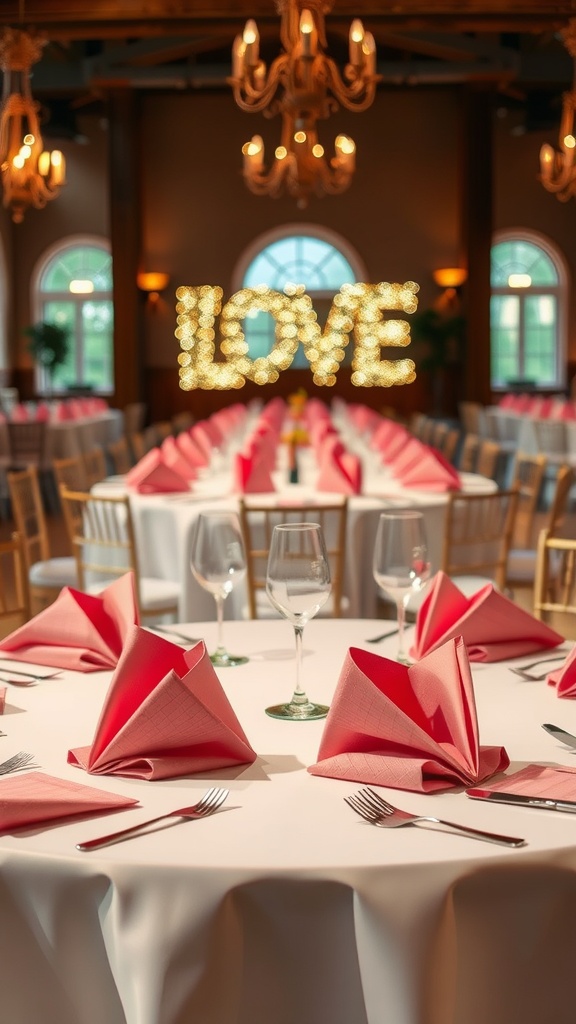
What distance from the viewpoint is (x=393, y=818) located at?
1.35m

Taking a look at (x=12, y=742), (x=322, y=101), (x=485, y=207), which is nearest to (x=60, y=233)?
(x=485, y=207)

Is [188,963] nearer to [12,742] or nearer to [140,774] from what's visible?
[140,774]

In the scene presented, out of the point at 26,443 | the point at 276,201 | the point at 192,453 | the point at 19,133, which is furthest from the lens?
the point at 276,201

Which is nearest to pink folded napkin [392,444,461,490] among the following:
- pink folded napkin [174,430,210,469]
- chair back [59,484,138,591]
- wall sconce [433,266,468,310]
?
pink folded napkin [174,430,210,469]

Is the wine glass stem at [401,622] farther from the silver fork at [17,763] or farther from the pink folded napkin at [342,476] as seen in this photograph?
the pink folded napkin at [342,476]

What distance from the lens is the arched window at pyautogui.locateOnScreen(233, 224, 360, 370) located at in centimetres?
1752

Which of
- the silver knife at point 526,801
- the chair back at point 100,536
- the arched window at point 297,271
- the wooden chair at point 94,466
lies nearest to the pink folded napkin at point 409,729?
the silver knife at point 526,801

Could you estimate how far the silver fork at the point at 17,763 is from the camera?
1.54m

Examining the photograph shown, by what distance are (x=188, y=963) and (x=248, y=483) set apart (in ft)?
12.9

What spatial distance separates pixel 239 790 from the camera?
57.9 inches

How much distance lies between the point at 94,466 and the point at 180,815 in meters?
5.24

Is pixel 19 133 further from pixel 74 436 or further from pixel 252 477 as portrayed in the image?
pixel 74 436

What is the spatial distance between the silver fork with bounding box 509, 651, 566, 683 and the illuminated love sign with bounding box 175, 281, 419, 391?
51.2 feet

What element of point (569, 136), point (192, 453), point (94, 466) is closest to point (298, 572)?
point (192, 453)
